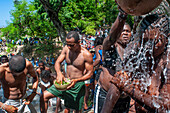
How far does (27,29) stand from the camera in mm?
14102

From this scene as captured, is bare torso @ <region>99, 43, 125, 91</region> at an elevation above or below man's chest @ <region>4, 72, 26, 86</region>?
above

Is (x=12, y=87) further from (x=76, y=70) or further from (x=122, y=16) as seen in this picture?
(x=122, y=16)

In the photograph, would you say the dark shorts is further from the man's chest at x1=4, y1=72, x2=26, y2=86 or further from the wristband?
the man's chest at x1=4, y1=72, x2=26, y2=86

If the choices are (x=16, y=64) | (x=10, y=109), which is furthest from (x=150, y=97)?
(x=10, y=109)

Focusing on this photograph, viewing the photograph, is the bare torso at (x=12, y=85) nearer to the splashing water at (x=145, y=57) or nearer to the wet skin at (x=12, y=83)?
the wet skin at (x=12, y=83)

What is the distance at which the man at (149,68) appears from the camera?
1349mm

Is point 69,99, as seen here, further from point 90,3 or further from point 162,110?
point 90,3

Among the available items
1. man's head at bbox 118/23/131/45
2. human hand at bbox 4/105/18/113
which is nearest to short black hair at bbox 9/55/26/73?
human hand at bbox 4/105/18/113

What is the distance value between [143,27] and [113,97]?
0.78 m

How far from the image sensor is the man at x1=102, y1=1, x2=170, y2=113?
1.35m

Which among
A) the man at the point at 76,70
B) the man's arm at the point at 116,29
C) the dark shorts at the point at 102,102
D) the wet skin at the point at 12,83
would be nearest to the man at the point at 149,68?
the man's arm at the point at 116,29

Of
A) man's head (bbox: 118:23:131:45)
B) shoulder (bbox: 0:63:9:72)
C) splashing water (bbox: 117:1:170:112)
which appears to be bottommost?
shoulder (bbox: 0:63:9:72)

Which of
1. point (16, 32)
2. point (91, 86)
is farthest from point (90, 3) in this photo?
point (91, 86)

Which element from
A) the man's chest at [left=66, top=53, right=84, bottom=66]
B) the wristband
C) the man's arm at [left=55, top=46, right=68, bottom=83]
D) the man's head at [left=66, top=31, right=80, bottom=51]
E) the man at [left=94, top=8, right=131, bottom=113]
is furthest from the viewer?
the man's chest at [left=66, top=53, right=84, bottom=66]
